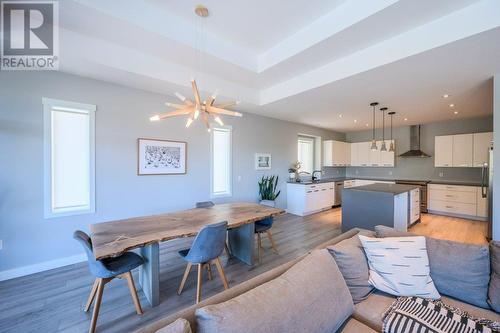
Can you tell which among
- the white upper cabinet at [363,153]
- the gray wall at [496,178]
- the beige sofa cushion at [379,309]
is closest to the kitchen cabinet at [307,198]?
the white upper cabinet at [363,153]

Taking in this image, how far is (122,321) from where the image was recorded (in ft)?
5.97

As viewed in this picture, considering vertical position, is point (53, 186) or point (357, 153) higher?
point (357, 153)

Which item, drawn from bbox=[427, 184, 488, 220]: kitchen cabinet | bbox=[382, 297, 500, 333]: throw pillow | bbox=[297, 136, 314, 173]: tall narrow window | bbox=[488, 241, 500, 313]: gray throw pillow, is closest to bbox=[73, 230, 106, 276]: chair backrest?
bbox=[382, 297, 500, 333]: throw pillow

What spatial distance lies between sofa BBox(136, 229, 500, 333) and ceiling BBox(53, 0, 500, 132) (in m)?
2.32

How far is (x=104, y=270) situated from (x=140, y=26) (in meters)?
2.45

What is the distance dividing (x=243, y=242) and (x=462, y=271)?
2177 mm

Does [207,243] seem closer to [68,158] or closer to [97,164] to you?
[97,164]

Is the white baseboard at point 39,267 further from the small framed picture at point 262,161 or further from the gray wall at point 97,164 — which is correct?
the small framed picture at point 262,161

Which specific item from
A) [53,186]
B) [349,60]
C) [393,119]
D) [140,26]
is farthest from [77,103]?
[393,119]

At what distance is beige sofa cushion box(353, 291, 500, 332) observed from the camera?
4.16ft

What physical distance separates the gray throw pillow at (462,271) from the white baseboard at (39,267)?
161 inches

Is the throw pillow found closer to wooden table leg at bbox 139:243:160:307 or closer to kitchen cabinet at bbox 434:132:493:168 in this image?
wooden table leg at bbox 139:243:160:307

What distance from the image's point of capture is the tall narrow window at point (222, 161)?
175 inches

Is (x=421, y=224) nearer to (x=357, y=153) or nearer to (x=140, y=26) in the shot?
(x=357, y=153)
